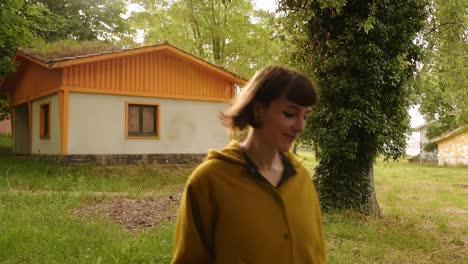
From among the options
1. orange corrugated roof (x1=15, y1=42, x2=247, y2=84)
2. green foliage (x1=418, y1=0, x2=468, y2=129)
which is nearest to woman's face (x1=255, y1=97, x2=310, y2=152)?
green foliage (x1=418, y1=0, x2=468, y2=129)

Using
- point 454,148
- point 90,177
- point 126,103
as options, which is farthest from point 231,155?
point 454,148

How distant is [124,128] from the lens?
655 inches

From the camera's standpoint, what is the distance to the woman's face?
79.0 inches

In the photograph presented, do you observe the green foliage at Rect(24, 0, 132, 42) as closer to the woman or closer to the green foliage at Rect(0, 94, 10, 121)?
the green foliage at Rect(0, 94, 10, 121)

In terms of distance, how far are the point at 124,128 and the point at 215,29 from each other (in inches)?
668

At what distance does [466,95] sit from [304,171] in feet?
40.4

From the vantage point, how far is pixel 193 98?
60.1 feet

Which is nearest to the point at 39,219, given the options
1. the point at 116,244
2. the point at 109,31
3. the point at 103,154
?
the point at 116,244

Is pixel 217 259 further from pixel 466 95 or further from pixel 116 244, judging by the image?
pixel 466 95

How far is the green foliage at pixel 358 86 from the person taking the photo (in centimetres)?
974

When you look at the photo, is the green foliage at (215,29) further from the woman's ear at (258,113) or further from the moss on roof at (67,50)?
the woman's ear at (258,113)

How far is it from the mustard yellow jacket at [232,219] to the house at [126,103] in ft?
46.7

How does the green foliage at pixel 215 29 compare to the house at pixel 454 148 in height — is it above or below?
above

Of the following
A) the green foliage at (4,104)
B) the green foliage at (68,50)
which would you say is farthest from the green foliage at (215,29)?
the green foliage at (68,50)
